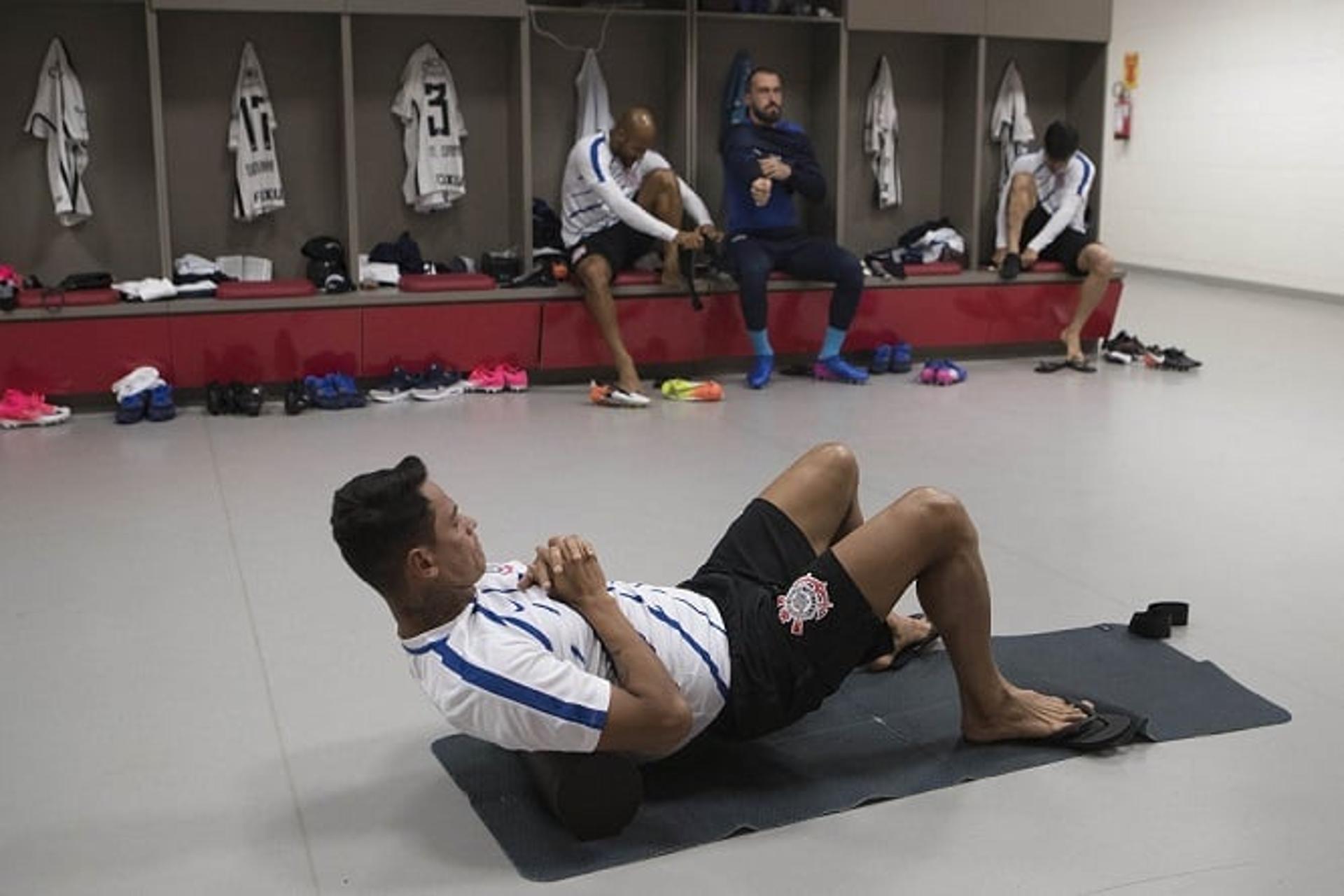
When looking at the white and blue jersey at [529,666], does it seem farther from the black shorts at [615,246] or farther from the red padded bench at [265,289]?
the black shorts at [615,246]

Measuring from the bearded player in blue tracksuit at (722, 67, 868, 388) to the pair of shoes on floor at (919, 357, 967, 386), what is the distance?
300 millimetres

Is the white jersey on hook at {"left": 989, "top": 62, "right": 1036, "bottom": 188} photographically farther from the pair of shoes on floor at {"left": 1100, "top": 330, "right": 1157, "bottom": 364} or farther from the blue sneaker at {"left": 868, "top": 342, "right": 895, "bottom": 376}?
the blue sneaker at {"left": 868, "top": 342, "right": 895, "bottom": 376}

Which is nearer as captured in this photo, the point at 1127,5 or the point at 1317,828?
the point at 1317,828

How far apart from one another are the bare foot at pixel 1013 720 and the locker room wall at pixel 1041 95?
617 cm

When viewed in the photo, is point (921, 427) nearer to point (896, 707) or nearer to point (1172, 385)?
point (1172, 385)

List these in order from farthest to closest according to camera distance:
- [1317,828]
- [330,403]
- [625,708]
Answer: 1. [330,403]
2. [1317,828]
3. [625,708]

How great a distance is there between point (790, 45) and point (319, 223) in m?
2.82

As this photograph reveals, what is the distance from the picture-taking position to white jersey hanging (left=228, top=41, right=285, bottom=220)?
7.47 metres

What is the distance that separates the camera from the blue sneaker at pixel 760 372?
7590mm

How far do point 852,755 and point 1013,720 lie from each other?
1.12 feet

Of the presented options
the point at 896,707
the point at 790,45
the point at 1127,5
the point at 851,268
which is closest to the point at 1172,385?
the point at 851,268

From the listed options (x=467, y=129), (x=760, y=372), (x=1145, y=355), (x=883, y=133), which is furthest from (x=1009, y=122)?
(x=467, y=129)

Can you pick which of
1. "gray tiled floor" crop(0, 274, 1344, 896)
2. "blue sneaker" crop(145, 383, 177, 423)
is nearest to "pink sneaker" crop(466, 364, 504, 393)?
"gray tiled floor" crop(0, 274, 1344, 896)

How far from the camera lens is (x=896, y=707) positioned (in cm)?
336
